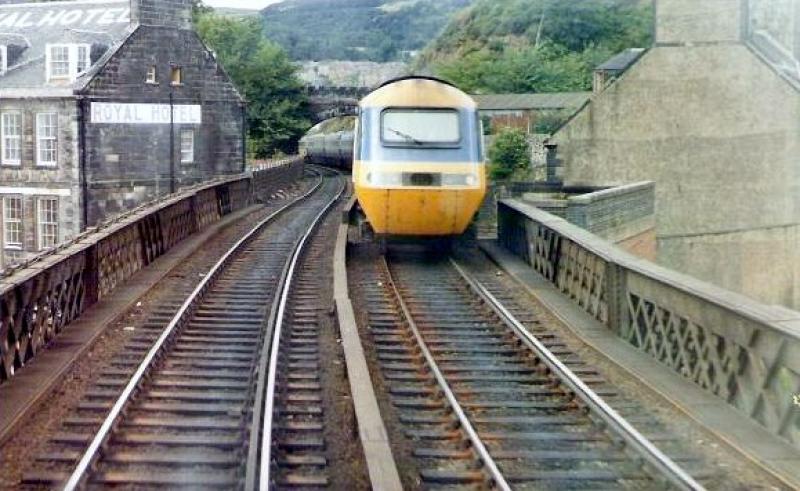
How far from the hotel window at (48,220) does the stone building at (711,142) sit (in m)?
16.1

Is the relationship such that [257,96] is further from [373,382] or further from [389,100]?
[373,382]

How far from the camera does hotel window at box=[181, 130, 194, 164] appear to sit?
127 feet

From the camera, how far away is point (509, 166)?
1527 inches

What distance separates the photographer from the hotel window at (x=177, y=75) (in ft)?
125

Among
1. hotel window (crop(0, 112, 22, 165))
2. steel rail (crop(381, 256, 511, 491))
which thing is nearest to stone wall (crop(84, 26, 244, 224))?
hotel window (crop(0, 112, 22, 165))

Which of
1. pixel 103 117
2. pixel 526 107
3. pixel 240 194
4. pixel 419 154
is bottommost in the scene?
pixel 240 194

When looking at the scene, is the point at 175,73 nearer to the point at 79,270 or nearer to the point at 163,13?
the point at 163,13

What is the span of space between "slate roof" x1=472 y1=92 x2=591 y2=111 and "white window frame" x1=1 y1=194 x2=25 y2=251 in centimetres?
2288

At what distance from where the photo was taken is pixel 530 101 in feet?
176

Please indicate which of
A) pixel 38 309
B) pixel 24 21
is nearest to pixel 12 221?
pixel 24 21

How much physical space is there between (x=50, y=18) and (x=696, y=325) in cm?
3549

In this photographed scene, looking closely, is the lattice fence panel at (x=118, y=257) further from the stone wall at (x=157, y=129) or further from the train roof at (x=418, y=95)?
the stone wall at (x=157, y=129)

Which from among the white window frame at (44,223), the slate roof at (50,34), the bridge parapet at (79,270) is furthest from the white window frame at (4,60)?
the bridge parapet at (79,270)

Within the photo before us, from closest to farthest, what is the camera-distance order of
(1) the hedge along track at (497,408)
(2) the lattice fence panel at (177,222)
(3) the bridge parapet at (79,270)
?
(1) the hedge along track at (497,408)
(3) the bridge parapet at (79,270)
(2) the lattice fence panel at (177,222)
